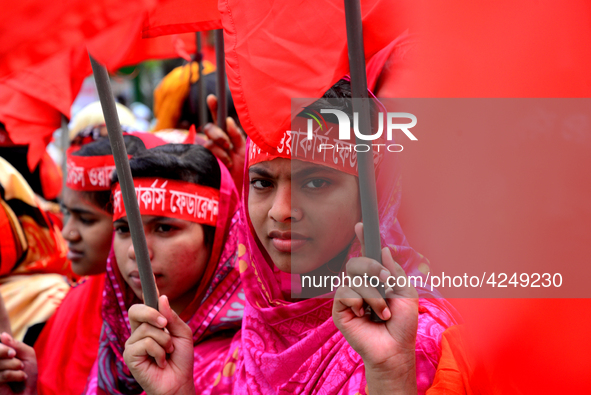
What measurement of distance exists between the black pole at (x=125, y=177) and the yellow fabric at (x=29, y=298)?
163 cm

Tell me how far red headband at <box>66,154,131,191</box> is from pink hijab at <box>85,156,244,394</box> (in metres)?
0.57

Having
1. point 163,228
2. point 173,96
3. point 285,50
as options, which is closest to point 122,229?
point 163,228

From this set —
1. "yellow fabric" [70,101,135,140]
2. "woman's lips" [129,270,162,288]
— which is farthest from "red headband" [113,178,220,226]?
"yellow fabric" [70,101,135,140]

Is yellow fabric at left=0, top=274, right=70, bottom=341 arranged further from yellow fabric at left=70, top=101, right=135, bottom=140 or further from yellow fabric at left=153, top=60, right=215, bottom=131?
yellow fabric at left=70, top=101, right=135, bottom=140

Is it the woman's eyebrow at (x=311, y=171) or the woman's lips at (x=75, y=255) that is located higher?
the woman's lips at (x=75, y=255)

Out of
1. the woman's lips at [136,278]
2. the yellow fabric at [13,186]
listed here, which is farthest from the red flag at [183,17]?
the yellow fabric at [13,186]

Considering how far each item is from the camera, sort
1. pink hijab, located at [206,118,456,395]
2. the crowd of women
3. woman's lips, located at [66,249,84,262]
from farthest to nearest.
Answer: woman's lips, located at [66,249,84,262] → pink hijab, located at [206,118,456,395] → the crowd of women

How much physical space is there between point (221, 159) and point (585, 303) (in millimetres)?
1864

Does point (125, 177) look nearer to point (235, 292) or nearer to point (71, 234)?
point (235, 292)

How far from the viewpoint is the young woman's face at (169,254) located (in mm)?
2109

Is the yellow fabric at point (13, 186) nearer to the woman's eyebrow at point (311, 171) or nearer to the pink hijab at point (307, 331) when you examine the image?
the pink hijab at point (307, 331)

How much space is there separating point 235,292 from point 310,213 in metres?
0.82

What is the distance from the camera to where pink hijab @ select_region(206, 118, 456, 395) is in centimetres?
147

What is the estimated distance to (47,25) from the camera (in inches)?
29.5
